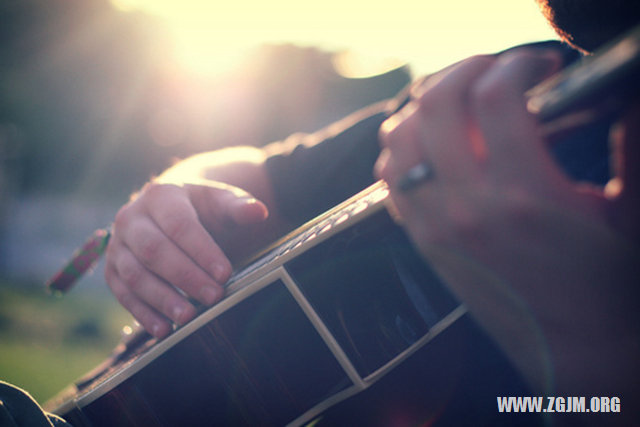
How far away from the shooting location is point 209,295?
96 cm

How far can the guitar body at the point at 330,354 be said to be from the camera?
804mm

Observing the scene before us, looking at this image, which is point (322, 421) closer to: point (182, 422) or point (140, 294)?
point (182, 422)

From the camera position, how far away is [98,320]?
4.12 m

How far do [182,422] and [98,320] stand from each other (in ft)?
12.6

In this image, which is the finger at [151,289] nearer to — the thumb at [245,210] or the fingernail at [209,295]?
the fingernail at [209,295]

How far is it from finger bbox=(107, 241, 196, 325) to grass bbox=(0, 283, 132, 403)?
6.55 ft

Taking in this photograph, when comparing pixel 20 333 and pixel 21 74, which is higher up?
pixel 21 74

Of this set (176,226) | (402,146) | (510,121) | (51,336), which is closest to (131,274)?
(176,226)

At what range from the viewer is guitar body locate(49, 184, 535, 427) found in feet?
2.64

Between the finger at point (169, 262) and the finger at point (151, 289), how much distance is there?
0.02m

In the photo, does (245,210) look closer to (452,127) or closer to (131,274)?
(131,274)

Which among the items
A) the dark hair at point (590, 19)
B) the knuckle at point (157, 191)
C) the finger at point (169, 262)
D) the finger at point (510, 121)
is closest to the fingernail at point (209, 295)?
the finger at point (169, 262)

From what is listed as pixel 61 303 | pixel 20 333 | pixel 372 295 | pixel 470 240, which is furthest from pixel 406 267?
pixel 61 303

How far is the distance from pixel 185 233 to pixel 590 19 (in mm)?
1136
